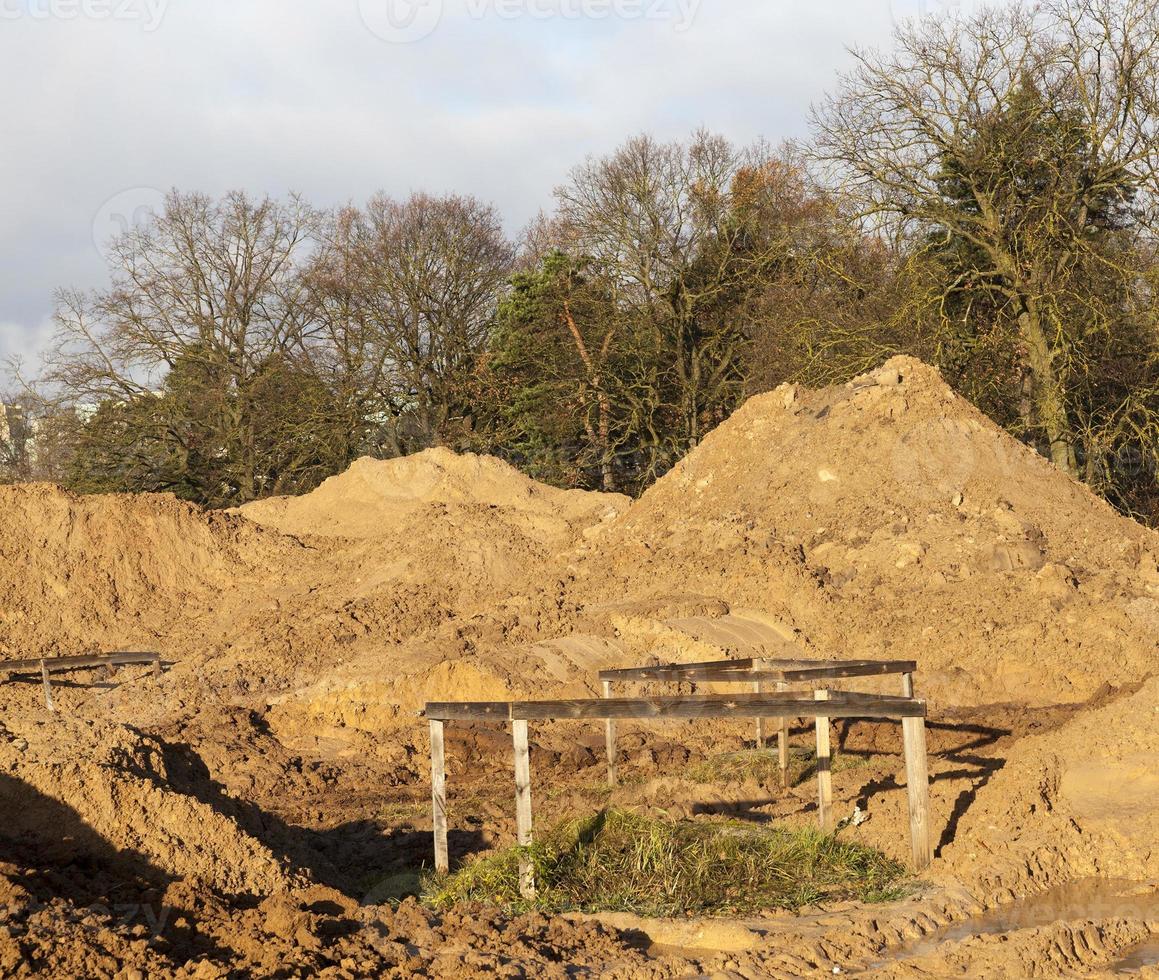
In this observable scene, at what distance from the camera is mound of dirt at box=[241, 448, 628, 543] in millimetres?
24266

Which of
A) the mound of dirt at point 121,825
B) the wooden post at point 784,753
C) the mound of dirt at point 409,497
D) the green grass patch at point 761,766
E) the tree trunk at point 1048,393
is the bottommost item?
the green grass patch at point 761,766

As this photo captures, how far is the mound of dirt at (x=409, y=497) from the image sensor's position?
24266mm

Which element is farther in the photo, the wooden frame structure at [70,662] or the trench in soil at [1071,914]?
the wooden frame structure at [70,662]

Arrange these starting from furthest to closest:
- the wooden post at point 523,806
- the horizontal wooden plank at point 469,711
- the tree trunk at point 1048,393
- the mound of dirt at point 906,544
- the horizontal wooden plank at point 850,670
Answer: the tree trunk at point 1048,393
the mound of dirt at point 906,544
the horizontal wooden plank at point 850,670
the horizontal wooden plank at point 469,711
the wooden post at point 523,806

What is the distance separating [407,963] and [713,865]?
9.44ft

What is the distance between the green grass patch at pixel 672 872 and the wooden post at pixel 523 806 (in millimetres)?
59

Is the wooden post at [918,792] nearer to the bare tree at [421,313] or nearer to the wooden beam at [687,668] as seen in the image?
the wooden beam at [687,668]

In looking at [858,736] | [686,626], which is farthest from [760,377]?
[858,736]

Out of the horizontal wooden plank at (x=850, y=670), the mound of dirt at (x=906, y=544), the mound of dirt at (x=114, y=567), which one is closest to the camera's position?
the horizontal wooden plank at (x=850, y=670)

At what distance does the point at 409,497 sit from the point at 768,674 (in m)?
14.4

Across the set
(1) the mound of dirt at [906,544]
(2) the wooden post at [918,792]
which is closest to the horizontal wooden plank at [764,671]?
(2) the wooden post at [918,792]

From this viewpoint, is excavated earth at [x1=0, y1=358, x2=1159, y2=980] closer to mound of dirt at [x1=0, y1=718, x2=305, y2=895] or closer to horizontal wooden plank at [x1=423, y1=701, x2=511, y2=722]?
mound of dirt at [x1=0, y1=718, x2=305, y2=895]

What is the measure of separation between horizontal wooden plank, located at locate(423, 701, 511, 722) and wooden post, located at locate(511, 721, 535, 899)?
0.14 m

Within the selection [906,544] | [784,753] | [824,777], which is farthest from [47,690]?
[906,544]
